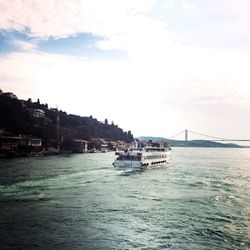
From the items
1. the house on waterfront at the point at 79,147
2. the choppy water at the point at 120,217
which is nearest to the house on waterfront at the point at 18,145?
the house on waterfront at the point at 79,147

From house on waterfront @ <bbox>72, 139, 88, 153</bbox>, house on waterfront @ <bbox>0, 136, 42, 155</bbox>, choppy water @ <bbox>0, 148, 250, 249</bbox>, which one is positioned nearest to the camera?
choppy water @ <bbox>0, 148, 250, 249</bbox>

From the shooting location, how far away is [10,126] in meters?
136

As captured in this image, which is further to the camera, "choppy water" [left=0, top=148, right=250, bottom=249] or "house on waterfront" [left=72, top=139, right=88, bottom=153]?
"house on waterfront" [left=72, top=139, right=88, bottom=153]

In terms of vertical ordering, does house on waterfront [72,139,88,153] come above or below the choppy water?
above

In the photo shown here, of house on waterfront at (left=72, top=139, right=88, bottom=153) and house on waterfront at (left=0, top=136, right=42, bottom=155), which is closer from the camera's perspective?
house on waterfront at (left=0, top=136, right=42, bottom=155)

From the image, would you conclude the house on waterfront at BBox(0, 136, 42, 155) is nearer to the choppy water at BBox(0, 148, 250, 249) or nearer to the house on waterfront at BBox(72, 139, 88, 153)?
the house on waterfront at BBox(72, 139, 88, 153)

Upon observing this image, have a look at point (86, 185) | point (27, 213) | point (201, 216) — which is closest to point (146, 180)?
point (86, 185)

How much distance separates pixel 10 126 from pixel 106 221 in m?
117

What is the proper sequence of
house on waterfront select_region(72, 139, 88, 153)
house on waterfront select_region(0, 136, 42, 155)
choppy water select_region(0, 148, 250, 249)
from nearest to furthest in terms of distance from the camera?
choppy water select_region(0, 148, 250, 249)
house on waterfront select_region(0, 136, 42, 155)
house on waterfront select_region(72, 139, 88, 153)

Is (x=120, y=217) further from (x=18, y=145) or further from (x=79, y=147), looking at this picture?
(x=79, y=147)

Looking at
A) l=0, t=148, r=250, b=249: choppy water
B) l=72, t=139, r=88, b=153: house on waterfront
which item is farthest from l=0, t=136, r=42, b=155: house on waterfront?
l=0, t=148, r=250, b=249: choppy water

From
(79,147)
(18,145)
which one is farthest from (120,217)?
(79,147)

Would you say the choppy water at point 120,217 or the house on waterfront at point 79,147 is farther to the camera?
the house on waterfront at point 79,147

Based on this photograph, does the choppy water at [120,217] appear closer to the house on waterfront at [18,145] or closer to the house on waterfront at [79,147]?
the house on waterfront at [18,145]
